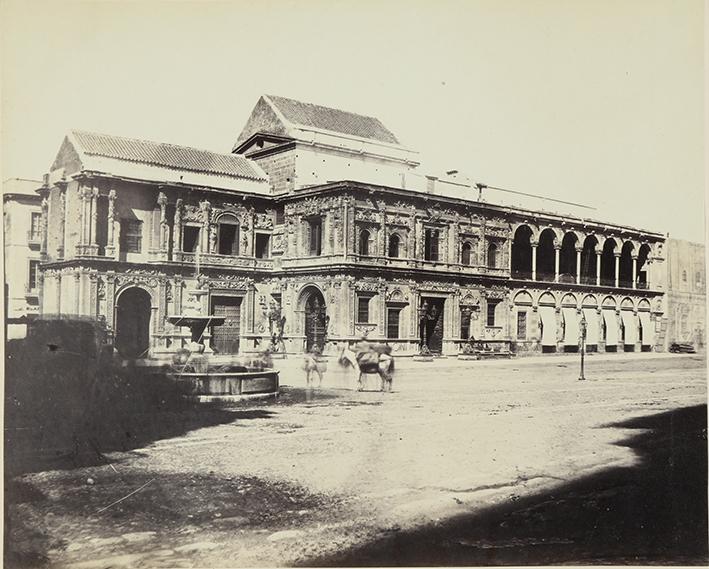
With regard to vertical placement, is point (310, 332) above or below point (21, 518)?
above

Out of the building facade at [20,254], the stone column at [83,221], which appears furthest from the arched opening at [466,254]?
the building facade at [20,254]

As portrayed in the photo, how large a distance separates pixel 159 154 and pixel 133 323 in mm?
2110

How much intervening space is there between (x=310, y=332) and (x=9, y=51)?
5706mm

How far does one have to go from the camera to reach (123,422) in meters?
7.32

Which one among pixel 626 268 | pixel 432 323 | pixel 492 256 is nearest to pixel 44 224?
pixel 432 323

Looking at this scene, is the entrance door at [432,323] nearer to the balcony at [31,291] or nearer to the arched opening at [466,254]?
the arched opening at [466,254]

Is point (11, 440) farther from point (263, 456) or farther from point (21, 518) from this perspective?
point (263, 456)

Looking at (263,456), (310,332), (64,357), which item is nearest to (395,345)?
(310,332)

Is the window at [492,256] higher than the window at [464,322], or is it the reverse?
the window at [492,256]

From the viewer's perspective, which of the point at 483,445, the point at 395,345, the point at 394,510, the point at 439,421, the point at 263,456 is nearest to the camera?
the point at 394,510

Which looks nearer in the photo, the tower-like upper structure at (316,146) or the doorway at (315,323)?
the tower-like upper structure at (316,146)

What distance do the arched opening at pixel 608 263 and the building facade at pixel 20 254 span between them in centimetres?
834

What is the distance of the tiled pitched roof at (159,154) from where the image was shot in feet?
25.3

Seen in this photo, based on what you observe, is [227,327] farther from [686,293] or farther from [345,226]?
[686,293]
